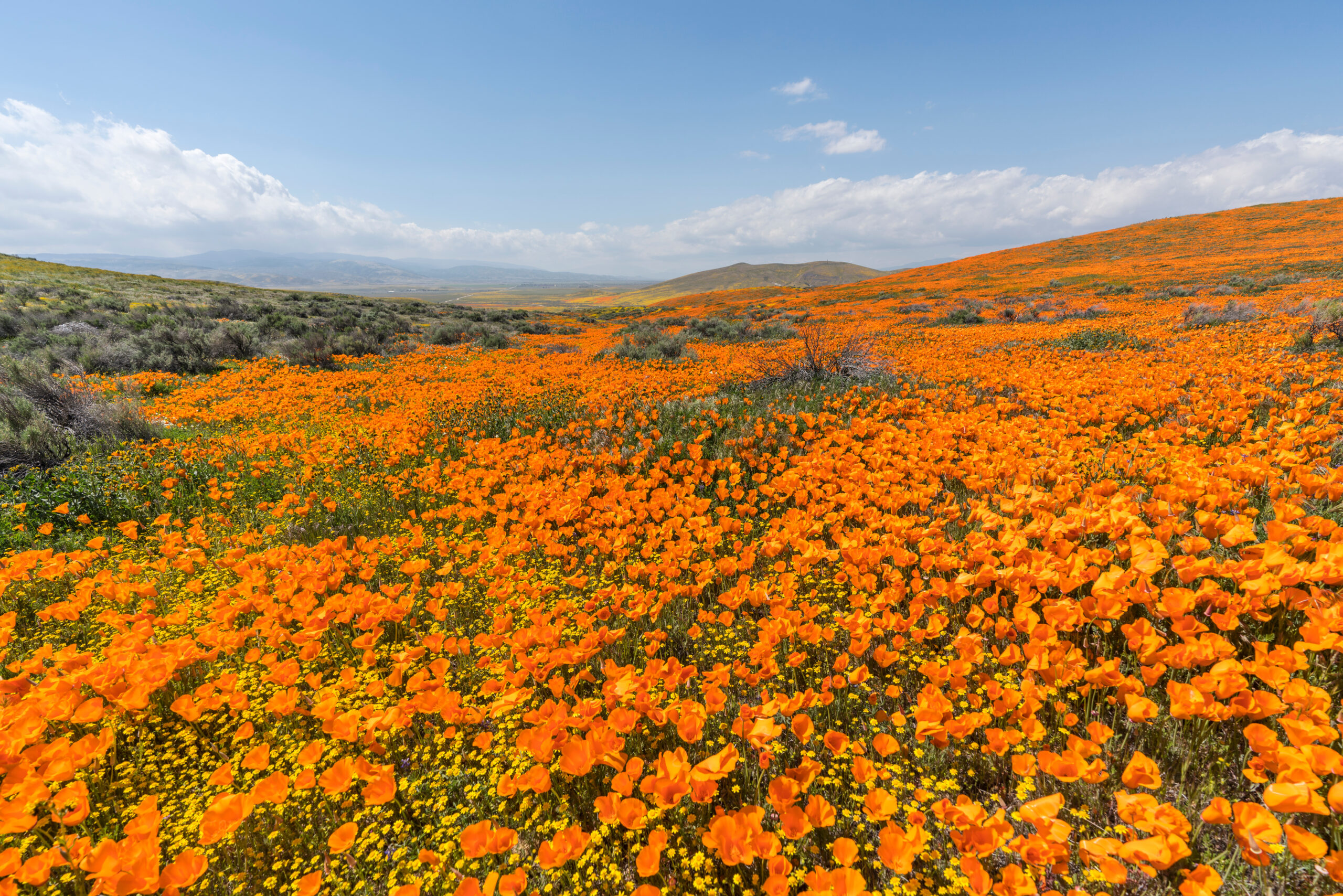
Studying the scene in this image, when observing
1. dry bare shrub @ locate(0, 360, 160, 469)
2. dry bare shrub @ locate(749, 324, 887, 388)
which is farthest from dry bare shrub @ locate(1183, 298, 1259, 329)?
dry bare shrub @ locate(0, 360, 160, 469)

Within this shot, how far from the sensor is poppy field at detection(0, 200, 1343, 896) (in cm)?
162

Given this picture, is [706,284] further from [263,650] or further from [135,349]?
[263,650]

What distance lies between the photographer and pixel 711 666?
277 centimetres

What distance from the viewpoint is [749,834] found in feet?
5.32

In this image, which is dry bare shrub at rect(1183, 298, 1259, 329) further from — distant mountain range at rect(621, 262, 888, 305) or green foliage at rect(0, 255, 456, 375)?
distant mountain range at rect(621, 262, 888, 305)

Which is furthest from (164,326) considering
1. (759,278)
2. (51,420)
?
(759,278)

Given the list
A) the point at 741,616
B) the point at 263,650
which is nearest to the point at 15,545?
the point at 263,650

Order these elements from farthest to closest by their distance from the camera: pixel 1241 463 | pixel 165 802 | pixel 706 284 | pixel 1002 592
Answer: pixel 706 284 → pixel 1241 463 → pixel 1002 592 → pixel 165 802

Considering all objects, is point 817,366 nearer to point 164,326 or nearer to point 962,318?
point 962,318

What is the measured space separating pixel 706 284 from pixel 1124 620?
10888cm

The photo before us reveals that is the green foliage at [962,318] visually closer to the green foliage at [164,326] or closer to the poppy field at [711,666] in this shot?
the poppy field at [711,666]

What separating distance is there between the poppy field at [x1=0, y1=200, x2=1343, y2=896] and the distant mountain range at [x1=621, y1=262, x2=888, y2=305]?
8238 centimetres

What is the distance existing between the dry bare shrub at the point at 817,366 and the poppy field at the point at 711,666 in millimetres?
3654

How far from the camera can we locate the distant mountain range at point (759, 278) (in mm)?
92562
